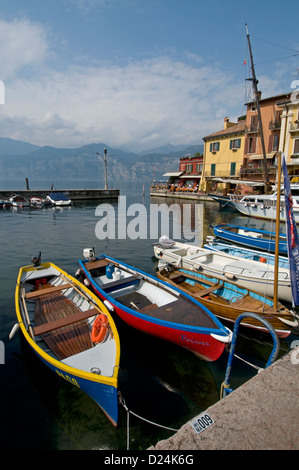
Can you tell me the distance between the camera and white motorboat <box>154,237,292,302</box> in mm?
11930

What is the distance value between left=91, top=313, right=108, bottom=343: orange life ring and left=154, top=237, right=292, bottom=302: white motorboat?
684 cm

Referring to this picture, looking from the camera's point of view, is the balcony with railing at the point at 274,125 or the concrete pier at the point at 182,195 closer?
the balcony with railing at the point at 274,125

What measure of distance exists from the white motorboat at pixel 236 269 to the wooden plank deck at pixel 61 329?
6976mm

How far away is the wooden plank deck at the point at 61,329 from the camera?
7.69 metres

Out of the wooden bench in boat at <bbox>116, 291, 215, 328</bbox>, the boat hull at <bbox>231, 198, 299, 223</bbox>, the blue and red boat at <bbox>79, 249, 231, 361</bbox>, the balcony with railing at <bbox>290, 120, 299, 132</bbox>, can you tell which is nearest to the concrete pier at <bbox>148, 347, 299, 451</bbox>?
the blue and red boat at <bbox>79, 249, 231, 361</bbox>

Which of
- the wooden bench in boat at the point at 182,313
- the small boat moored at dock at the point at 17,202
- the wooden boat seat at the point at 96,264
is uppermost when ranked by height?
the small boat moored at dock at the point at 17,202

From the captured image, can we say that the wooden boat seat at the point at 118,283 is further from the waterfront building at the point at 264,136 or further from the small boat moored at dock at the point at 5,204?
the small boat moored at dock at the point at 5,204

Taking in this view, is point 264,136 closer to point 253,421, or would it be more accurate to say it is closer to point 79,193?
point 79,193

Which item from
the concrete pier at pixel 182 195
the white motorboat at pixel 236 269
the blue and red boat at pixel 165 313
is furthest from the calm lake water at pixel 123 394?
the concrete pier at pixel 182 195

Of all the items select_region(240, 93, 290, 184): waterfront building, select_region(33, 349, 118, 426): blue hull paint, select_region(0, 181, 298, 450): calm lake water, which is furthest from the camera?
select_region(240, 93, 290, 184): waterfront building

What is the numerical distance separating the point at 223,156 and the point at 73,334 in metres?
58.7

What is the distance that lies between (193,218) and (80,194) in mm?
33930

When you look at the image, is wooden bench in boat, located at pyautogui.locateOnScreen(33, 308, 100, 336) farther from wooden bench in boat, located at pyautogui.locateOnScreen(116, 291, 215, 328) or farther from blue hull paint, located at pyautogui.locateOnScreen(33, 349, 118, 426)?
wooden bench in boat, located at pyautogui.locateOnScreen(116, 291, 215, 328)

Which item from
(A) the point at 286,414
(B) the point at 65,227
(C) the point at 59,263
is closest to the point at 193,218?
(B) the point at 65,227
